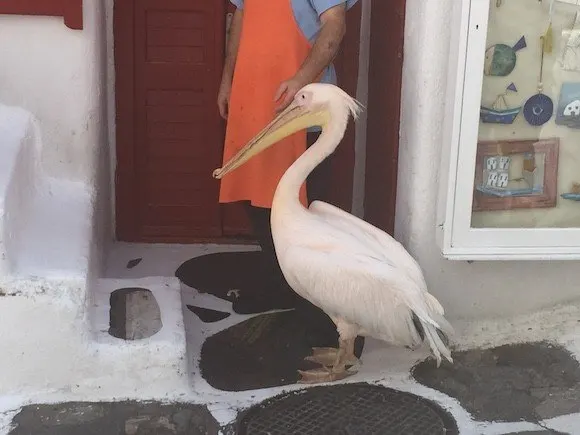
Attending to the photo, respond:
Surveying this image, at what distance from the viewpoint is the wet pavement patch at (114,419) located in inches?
140

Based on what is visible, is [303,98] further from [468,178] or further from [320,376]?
[320,376]

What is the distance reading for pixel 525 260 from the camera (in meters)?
4.37

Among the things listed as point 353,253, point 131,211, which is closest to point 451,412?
point 353,253

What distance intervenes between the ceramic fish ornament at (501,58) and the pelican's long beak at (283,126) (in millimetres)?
832

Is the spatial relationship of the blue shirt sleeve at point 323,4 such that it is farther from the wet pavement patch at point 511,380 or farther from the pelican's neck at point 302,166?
the wet pavement patch at point 511,380

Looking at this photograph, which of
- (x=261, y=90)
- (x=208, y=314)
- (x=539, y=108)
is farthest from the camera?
(x=208, y=314)

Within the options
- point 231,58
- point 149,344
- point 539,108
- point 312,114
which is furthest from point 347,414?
point 231,58

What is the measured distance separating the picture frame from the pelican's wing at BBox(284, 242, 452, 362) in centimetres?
74

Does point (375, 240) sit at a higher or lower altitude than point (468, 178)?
lower

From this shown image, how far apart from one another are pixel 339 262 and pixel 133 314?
108 centimetres

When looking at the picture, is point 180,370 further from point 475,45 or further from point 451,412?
point 475,45

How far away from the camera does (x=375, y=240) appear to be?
3.97m

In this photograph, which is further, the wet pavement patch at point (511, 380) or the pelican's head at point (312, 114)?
the pelican's head at point (312, 114)

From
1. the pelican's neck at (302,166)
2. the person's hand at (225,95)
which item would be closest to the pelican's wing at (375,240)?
the pelican's neck at (302,166)
